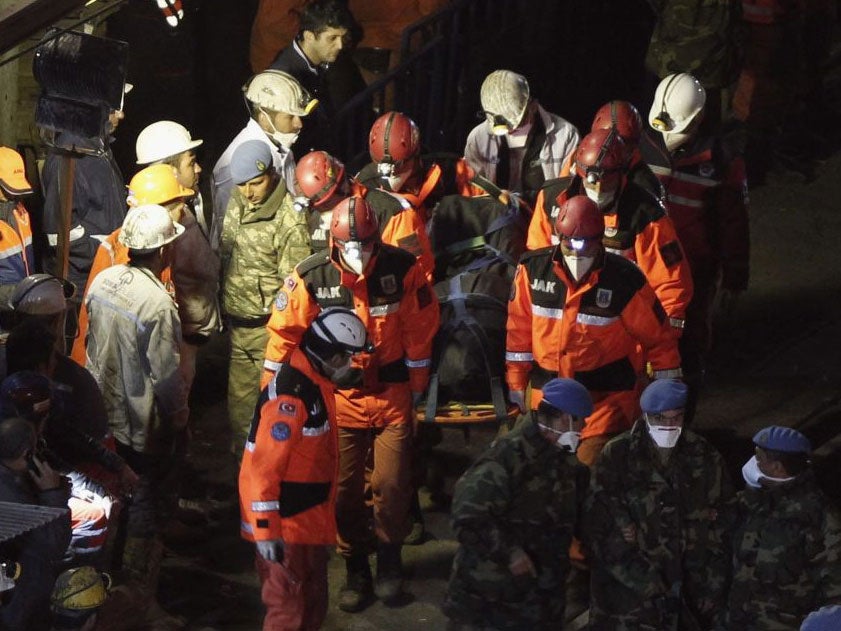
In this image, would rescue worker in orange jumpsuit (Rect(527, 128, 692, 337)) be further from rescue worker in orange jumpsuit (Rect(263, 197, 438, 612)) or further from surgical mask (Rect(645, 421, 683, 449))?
surgical mask (Rect(645, 421, 683, 449))

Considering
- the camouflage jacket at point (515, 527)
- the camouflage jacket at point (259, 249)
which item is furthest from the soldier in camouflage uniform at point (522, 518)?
the camouflage jacket at point (259, 249)

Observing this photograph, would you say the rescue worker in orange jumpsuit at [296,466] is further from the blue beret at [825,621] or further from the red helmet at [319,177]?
the blue beret at [825,621]

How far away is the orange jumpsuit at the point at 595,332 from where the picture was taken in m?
9.23

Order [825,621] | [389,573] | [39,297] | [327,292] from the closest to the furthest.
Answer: [825,621] < [39,297] < [327,292] < [389,573]

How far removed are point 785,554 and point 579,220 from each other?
6.76 feet

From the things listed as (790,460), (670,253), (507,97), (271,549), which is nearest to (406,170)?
(507,97)

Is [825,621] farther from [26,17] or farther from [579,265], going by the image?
[26,17]

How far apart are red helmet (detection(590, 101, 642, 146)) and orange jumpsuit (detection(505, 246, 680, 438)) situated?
1183 millimetres

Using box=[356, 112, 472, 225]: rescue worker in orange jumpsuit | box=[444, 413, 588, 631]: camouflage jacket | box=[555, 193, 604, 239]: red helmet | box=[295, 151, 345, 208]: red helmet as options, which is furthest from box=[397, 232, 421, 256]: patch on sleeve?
box=[444, 413, 588, 631]: camouflage jacket

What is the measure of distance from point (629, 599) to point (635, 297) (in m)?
1.68

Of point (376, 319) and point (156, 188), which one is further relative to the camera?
point (156, 188)

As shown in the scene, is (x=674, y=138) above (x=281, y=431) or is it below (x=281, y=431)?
above

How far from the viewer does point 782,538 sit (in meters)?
8.24

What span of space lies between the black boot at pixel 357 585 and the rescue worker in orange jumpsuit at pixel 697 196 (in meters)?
2.29
